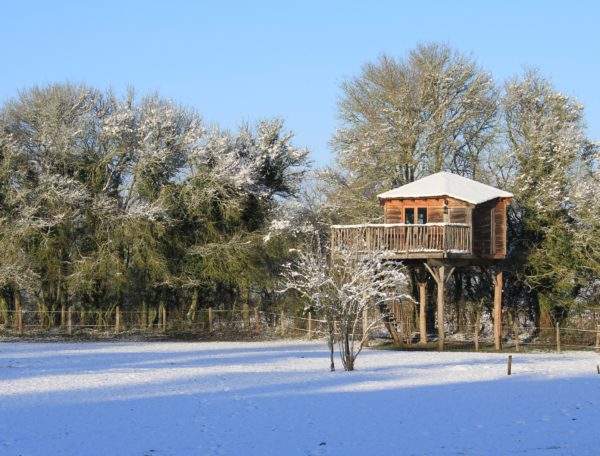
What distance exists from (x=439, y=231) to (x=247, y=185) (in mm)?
14477

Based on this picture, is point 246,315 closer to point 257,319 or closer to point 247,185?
point 257,319

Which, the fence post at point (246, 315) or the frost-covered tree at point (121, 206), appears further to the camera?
the fence post at point (246, 315)

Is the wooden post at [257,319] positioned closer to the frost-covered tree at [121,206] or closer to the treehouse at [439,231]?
the frost-covered tree at [121,206]

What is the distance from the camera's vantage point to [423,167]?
159 feet

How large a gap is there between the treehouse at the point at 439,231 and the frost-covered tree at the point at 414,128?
7606mm

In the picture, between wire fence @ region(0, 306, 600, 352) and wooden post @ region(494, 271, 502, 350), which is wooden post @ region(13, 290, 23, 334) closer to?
wire fence @ region(0, 306, 600, 352)

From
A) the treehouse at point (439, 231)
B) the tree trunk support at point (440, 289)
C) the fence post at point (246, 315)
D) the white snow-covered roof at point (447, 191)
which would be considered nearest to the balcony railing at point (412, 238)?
the treehouse at point (439, 231)

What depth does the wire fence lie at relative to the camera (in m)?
43.9

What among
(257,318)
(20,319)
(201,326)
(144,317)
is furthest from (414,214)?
(20,319)

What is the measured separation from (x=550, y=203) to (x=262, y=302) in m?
15.9

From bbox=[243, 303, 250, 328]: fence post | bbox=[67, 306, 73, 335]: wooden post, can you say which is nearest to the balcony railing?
bbox=[243, 303, 250, 328]: fence post

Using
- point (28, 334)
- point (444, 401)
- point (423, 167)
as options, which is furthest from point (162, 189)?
point (444, 401)

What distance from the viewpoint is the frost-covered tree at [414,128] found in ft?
157

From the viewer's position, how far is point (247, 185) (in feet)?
157
